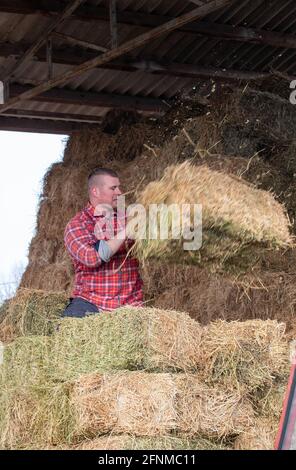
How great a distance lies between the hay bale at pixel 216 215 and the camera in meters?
5.39

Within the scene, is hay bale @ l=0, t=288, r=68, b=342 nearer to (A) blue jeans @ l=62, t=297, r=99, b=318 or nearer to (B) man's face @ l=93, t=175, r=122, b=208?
(A) blue jeans @ l=62, t=297, r=99, b=318

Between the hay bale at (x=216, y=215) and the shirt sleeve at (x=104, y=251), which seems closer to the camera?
the hay bale at (x=216, y=215)

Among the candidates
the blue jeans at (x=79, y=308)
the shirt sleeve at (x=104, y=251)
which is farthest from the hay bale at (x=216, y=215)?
the blue jeans at (x=79, y=308)

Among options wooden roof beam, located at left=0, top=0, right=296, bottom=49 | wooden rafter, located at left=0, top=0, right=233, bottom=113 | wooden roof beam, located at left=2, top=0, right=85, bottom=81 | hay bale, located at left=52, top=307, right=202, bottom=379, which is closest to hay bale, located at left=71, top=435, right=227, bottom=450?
hay bale, located at left=52, top=307, right=202, bottom=379

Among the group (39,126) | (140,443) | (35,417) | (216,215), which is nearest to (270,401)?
(140,443)

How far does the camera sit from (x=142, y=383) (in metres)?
4.97

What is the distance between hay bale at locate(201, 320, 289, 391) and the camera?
16.9ft

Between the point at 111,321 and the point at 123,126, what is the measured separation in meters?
4.59

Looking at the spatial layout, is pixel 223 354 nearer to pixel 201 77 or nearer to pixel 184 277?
pixel 184 277

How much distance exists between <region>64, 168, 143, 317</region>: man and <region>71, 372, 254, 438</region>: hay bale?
1.21 metres

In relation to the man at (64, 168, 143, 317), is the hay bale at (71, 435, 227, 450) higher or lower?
lower

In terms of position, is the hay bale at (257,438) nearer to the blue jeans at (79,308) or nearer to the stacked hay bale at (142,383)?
the stacked hay bale at (142,383)

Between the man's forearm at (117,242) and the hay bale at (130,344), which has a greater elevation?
the man's forearm at (117,242)

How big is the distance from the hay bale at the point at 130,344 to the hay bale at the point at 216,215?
43 centimetres
